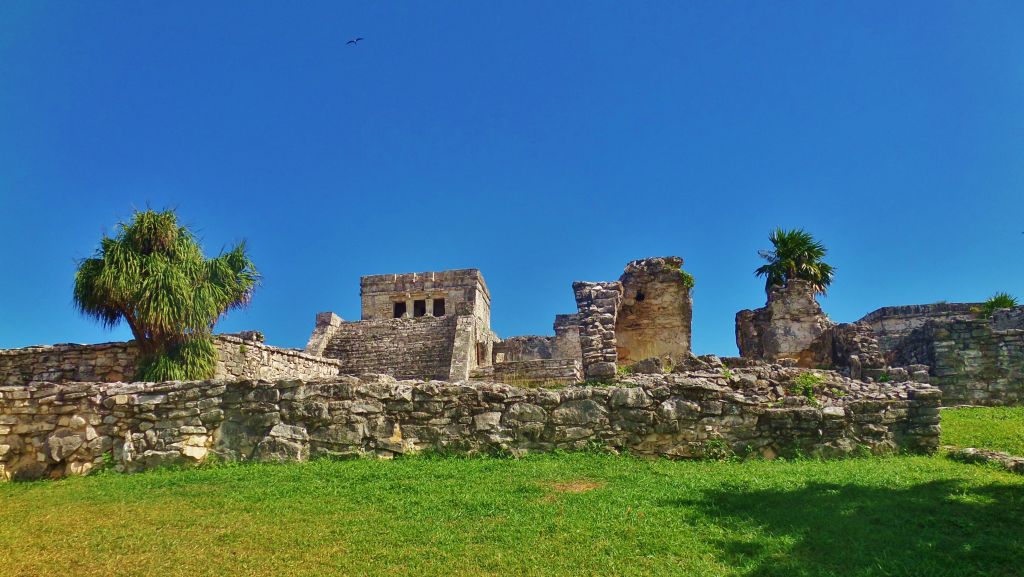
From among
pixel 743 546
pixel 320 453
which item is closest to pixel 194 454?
pixel 320 453

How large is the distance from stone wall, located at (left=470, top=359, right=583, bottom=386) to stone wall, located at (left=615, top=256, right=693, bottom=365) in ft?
11.8

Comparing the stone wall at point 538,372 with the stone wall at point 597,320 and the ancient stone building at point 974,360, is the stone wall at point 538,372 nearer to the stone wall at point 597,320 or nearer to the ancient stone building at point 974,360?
the stone wall at point 597,320

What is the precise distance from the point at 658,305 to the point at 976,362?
24.0 feet

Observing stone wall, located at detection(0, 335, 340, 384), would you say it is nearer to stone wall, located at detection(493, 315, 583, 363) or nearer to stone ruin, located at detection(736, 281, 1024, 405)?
stone wall, located at detection(493, 315, 583, 363)

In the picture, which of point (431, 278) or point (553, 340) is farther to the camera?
point (431, 278)

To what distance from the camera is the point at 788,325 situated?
17.9 meters

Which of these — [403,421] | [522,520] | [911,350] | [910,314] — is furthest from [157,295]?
[910,314]

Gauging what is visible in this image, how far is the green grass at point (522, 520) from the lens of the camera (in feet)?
15.7

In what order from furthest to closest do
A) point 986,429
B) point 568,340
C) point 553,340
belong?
point 553,340 < point 568,340 < point 986,429

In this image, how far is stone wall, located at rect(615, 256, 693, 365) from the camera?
57.0ft

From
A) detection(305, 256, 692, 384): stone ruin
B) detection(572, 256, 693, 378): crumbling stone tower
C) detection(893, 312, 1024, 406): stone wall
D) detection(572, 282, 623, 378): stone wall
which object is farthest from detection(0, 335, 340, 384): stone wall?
detection(893, 312, 1024, 406): stone wall

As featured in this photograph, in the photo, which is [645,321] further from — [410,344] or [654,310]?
[410,344]

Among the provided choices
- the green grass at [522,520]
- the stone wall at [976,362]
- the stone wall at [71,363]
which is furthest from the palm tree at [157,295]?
the stone wall at [976,362]

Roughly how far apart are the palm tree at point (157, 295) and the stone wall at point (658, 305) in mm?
9979
